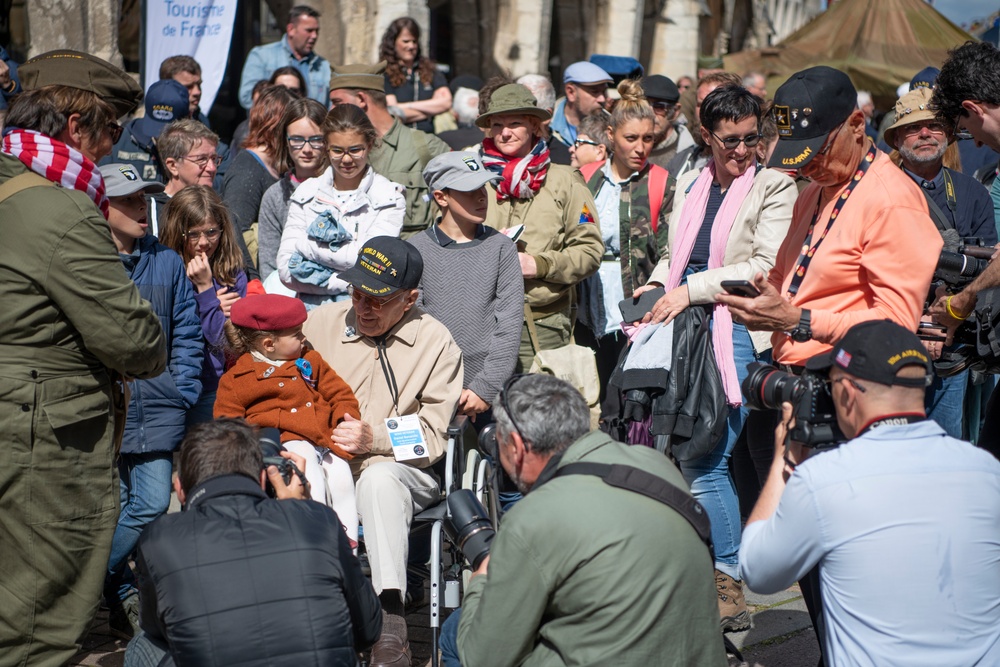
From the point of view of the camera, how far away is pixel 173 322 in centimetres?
485

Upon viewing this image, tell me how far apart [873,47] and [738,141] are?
13.4 meters

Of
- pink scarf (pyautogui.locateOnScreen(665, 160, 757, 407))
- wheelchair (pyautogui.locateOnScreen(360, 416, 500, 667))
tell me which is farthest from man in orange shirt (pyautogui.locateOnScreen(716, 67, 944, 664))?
wheelchair (pyautogui.locateOnScreen(360, 416, 500, 667))

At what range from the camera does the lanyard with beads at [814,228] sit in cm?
360

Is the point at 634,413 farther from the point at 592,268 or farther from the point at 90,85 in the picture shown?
the point at 90,85

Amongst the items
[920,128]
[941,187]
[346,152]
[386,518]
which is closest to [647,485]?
[386,518]

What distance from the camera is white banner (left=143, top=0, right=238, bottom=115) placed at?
8.48m

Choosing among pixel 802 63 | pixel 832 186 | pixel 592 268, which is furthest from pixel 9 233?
pixel 802 63

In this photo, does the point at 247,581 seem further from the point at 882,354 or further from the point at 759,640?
the point at 759,640

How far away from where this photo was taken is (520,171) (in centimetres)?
575

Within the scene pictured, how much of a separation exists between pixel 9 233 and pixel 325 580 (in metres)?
1.49

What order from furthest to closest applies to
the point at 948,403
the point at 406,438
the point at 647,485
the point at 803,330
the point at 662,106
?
the point at 662,106 → the point at 948,403 → the point at 406,438 → the point at 803,330 → the point at 647,485

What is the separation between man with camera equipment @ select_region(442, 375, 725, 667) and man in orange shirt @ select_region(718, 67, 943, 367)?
0.81 m

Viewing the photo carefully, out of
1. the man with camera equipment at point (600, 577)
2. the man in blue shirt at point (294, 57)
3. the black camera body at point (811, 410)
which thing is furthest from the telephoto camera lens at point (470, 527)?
the man in blue shirt at point (294, 57)

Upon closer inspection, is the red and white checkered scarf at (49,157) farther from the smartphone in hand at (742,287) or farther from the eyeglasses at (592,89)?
the eyeglasses at (592,89)
